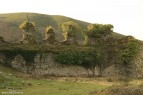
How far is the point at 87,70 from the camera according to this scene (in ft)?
153

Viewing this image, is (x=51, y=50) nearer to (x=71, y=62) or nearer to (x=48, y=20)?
(x=71, y=62)

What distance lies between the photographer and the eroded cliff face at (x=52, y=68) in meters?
44.4

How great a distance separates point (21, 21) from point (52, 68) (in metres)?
43.8

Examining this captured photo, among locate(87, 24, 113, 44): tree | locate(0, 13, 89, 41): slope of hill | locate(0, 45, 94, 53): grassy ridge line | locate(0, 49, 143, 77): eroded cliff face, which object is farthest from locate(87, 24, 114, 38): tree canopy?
→ locate(0, 13, 89, 41): slope of hill

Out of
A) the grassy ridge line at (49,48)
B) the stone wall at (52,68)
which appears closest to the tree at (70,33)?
the grassy ridge line at (49,48)

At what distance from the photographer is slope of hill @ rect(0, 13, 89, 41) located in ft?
244

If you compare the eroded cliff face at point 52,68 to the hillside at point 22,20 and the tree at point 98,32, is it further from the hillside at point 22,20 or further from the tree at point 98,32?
the hillside at point 22,20

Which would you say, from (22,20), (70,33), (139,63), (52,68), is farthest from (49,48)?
(22,20)

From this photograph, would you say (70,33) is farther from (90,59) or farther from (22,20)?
(22,20)

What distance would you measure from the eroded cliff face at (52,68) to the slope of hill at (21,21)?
2663cm

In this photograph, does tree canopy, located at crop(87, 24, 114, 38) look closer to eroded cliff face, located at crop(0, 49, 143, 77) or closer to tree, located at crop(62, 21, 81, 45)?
tree, located at crop(62, 21, 81, 45)

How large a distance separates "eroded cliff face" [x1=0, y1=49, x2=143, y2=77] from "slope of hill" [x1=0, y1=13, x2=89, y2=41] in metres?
26.6

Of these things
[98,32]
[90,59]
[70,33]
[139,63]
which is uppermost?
[98,32]

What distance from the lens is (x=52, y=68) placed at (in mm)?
45062
